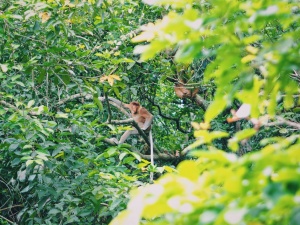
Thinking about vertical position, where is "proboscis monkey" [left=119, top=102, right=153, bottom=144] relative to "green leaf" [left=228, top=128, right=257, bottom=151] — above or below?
below

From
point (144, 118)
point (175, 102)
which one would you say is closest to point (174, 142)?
point (175, 102)

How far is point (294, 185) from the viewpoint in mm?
683

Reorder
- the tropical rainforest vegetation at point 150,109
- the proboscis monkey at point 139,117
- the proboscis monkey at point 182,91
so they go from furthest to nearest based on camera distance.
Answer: the proboscis monkey at point 139,117 < the proboscis monkey at point 182,91 < the tropical rainforest vegetation at point 150,109

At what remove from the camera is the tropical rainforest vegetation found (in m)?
0.75

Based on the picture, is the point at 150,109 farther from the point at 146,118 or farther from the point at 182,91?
the point at 182,91

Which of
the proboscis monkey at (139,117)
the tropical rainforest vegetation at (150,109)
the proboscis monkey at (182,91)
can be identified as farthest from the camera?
the proboscis monkey at (139,117)

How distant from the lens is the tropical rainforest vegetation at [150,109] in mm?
750

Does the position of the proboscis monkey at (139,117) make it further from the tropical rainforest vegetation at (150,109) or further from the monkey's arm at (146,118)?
the tropical rainforest vegetation at (150,109)

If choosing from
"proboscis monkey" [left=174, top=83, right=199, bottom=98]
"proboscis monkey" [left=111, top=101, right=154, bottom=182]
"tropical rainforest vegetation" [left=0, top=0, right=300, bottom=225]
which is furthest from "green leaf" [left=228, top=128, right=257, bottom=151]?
"proboscis monkey" [left=111, top=101, right=154, bottom=182]

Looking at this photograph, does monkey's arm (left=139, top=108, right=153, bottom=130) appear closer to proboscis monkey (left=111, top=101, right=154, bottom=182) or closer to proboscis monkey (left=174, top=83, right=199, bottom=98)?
proboscis monkey (left=111, top=101, right=154, bottom=182)

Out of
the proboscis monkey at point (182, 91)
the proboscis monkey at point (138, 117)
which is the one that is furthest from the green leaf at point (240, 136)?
the proboscis monkey at point (138, 117)

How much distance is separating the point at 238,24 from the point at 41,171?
2638mm

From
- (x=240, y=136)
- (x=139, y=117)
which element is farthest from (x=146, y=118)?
(x=240, y=136)

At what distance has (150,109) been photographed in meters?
6.23
